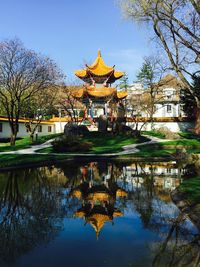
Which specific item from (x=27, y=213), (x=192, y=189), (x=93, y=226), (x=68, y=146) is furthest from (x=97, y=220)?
(x=68, y=146)

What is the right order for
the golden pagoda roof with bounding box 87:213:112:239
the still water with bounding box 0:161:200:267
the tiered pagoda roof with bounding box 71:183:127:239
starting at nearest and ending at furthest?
the still water with bounding box 0:161:200:267
the golden pagoda roof with bounding box 87:213:112:239
the tiered pagoda roof with bounding box 71:183:127:239

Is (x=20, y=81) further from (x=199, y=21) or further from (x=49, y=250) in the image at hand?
(x=49, y=250)

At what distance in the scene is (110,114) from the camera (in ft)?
157

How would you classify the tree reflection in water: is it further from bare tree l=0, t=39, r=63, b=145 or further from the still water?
bare tree l=0, t=39, r=63, b=145

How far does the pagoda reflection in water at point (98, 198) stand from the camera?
8641mm

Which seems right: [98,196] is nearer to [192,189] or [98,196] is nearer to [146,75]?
[192,189]

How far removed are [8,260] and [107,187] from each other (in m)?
7.75

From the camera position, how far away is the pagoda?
149 feet

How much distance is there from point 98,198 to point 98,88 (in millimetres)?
36603

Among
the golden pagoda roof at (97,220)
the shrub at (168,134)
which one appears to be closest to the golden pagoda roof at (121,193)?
the golden pagoda roof at (97,220)

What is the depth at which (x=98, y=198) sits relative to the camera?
11.1 metres

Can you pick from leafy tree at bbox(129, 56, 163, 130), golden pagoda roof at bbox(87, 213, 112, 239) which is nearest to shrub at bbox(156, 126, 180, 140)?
leafy tree at bbox(129, 56, 163, 130)

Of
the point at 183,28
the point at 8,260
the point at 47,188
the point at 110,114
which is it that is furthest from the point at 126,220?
the point at 110,114

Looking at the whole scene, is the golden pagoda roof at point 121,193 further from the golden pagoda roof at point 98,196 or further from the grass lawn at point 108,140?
the grass lawn at point 108,140
